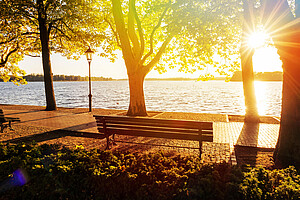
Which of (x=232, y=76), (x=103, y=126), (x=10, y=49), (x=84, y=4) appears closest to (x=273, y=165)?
(x=103, y=126)

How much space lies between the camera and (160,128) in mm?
5926

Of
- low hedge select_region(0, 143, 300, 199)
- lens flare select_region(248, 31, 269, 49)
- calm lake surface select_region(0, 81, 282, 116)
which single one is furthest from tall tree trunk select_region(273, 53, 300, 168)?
calm lake surface select_region(0, 81, 282, 116)

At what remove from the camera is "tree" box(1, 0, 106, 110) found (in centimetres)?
1424

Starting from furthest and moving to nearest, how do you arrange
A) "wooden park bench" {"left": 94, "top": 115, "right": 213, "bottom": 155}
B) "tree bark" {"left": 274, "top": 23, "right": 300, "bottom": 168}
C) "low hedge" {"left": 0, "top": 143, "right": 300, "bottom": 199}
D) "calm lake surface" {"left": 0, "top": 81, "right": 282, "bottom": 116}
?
1. "calm lake surface" {"left": 0, "top": 81, "right": 282, "bottom": 116}
2. "wooden park bench" {"left": 94, "top": 115, "right": 213, "bottom": 155}
3. "tree bark" {"left": 274, "top": 23, "right": 300, "bottom": 168}
4. "low hedge" {"left": 0, "top": 143, "right": 300, "bottom": 199}

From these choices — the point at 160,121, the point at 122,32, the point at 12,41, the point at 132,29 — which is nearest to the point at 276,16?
the point at 160,121

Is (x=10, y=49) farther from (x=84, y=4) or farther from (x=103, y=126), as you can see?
(x=103, y=126)

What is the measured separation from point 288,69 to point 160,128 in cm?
345

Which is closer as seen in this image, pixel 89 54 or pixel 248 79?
pixel 248 79

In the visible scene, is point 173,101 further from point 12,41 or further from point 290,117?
point 290,117

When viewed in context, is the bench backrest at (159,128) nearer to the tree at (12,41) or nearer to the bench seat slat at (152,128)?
the bench seat slat at (152,128)

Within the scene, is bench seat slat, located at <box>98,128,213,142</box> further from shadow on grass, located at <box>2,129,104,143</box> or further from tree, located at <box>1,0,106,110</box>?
tree, located at <box>1,0,106,110</box>

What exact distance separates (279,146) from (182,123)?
97.0 inches

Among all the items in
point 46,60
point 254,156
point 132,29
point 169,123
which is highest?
point 132,29

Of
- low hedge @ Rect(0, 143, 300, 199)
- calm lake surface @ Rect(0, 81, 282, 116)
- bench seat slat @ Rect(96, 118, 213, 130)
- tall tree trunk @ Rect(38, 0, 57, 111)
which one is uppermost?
tall tree trunk @ Rect(38, 0, 57, 111)
